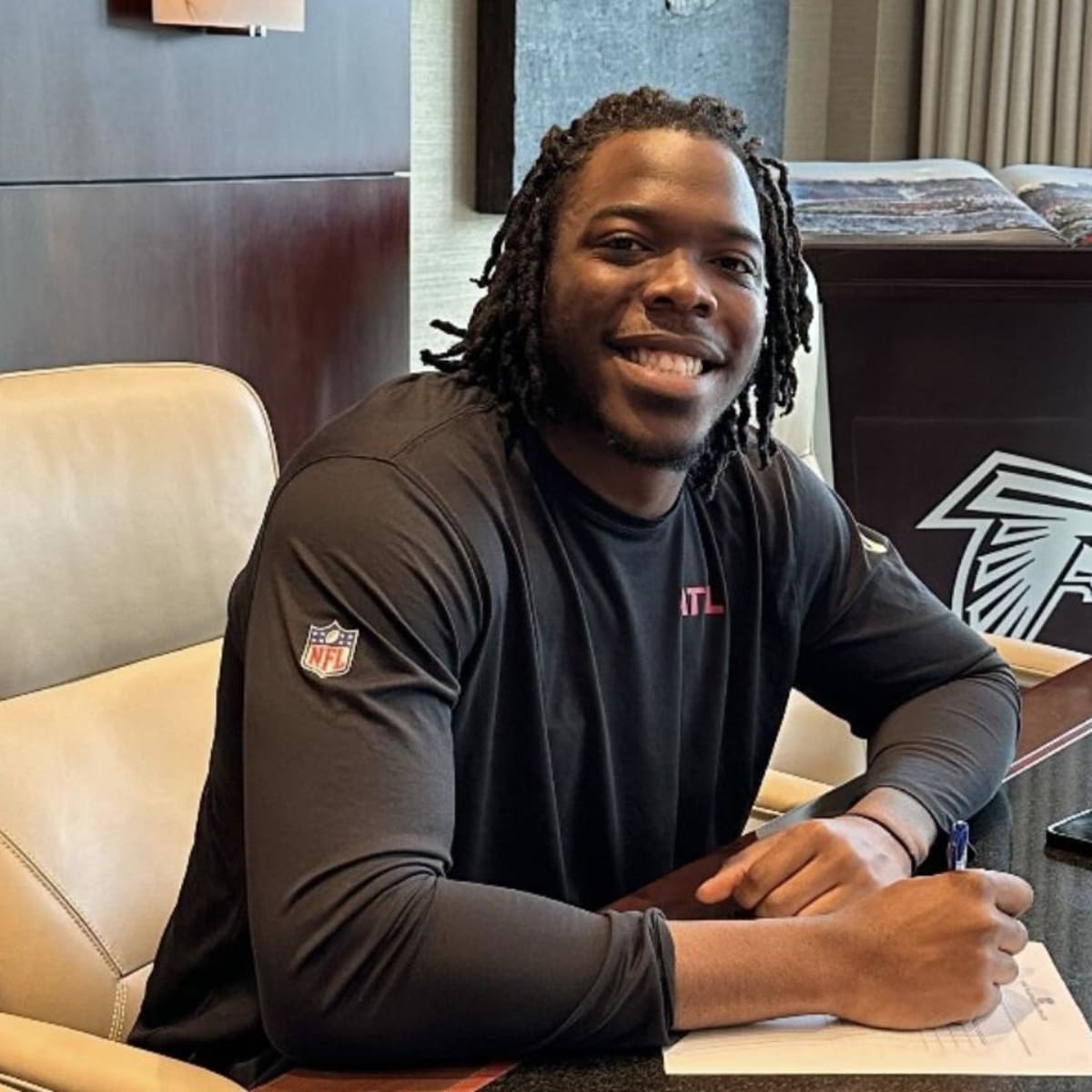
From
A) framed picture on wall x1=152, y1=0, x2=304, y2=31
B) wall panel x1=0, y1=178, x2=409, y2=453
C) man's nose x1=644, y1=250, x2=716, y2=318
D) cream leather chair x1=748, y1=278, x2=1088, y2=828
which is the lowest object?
cream leather chair x1=748, y1=278, x2=1088, y2=828

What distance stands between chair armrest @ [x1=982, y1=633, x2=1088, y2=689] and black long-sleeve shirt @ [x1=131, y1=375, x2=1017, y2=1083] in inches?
21.5

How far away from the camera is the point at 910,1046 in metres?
1.03

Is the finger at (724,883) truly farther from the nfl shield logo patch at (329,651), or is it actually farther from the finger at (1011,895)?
the nfl shield logo patch at (329,651)

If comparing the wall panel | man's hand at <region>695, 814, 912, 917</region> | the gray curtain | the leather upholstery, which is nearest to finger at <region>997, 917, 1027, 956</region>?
man's hand at <region>695, 814, 912, 917</region>

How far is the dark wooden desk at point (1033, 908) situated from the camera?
979 mm

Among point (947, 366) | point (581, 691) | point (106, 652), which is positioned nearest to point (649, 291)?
point (581, 691)

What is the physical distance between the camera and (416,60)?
271cm

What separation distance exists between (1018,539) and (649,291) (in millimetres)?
1719

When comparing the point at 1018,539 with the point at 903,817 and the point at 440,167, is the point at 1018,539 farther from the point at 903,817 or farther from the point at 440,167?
the point at 903,817

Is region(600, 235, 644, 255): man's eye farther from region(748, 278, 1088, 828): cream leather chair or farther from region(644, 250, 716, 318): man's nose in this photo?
region(748, 278, 1088, 828): cream leather chair

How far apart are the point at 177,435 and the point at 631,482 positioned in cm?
41

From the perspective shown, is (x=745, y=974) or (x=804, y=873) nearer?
(x=745, y=974)

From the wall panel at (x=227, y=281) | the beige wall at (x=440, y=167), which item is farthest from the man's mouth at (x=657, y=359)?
the beige wall at (x=440, y=167)

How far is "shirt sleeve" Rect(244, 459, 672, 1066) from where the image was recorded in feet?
3.32
